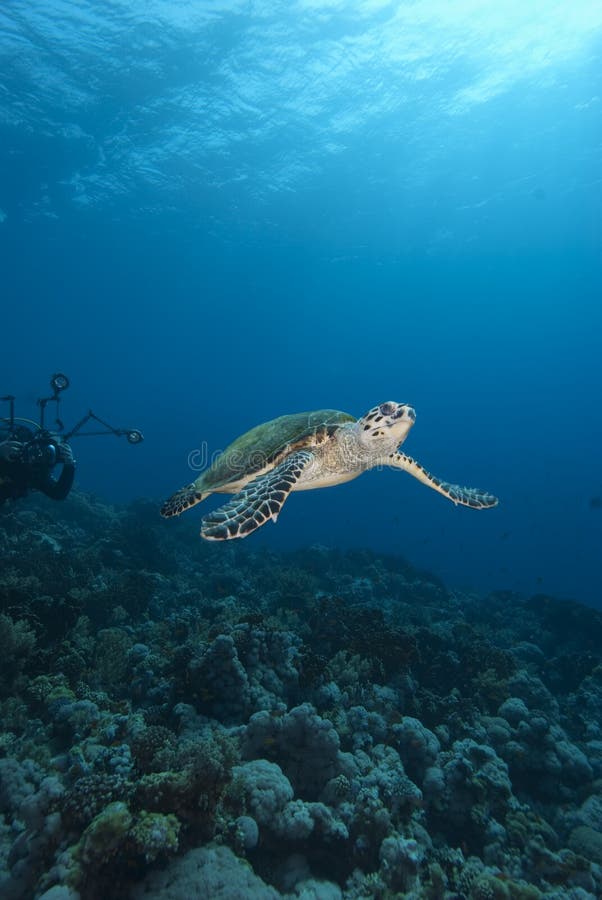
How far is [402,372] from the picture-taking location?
378 feet

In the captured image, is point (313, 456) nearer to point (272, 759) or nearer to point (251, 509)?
point (251, 509)

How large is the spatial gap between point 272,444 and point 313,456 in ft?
2.70

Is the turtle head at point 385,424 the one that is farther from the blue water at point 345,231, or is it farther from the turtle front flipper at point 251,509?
the blue water at point 345,231

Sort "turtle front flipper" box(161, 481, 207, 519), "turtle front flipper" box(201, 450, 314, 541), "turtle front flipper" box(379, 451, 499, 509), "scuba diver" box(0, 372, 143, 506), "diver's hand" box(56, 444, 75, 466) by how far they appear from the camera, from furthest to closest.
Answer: "diver's hand" box(56, 444, 75, 466) → "scuba diver" box(0, 372, 143, 506) → "turtle front flipper" box(379, 451, 499, 509) → "turtle front flipper" box(161, 481, 207, 519) → "turtle front flipper" box(201, 450, 314, 541)

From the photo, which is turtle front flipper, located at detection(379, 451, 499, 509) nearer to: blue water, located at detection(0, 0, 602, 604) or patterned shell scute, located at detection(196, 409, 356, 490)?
patterned shell scute, located at detection(196, 409, 356, 490)

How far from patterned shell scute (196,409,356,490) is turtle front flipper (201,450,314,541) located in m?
1.08

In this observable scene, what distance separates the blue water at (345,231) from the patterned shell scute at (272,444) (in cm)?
2309

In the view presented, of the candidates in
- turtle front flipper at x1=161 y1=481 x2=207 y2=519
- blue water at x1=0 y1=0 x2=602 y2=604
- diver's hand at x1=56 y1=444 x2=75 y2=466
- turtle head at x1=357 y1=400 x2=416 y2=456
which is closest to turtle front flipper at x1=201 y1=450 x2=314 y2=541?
turtle head at x1=357 y1=400 x2=416 y2=456

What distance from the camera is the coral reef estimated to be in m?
3.03

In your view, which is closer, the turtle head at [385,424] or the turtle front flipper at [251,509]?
the turtle front flipper at [251,509]

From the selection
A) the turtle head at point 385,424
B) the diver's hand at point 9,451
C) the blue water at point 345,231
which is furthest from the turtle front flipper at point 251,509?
the blue water at point 345,231

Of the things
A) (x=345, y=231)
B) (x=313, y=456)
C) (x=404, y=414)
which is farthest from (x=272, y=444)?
(x=345, y=231)

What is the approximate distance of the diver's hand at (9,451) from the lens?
28.0 feet

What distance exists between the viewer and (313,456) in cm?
705
